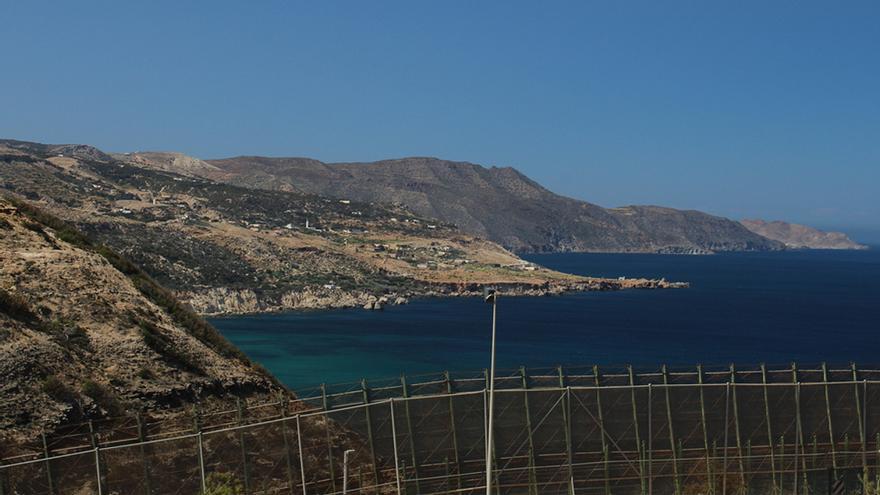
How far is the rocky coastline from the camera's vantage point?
4786 inches

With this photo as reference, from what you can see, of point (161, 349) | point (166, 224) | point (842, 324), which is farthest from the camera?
point (166, 224)

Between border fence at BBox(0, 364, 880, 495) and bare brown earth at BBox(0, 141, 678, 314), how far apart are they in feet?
305

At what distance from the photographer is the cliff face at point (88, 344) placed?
88.7 ft

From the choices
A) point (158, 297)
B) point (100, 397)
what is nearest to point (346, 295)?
point (158, 297)

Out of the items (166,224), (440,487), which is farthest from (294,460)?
(166,224)

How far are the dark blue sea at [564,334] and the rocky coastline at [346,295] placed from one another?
11.3ft

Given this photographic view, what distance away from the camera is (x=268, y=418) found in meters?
26.7

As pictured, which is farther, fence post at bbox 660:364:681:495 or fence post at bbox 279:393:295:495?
fence post at bbox 660:364:681:495

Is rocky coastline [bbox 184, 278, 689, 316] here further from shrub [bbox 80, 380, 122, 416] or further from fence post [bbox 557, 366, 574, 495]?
fence post [bbox 557, 366, 574, 495]

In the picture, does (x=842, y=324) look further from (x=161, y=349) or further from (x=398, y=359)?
(x=161, y=349)

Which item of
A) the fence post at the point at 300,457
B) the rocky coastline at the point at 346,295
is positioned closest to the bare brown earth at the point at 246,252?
the rocky coastline at the point at 346,295

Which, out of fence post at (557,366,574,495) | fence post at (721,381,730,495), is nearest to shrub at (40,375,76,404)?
fence post at (557,366,574,495)

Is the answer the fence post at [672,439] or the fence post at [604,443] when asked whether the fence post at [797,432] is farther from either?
the fence post at [604,443]

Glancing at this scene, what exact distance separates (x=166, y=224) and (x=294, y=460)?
127905mm
